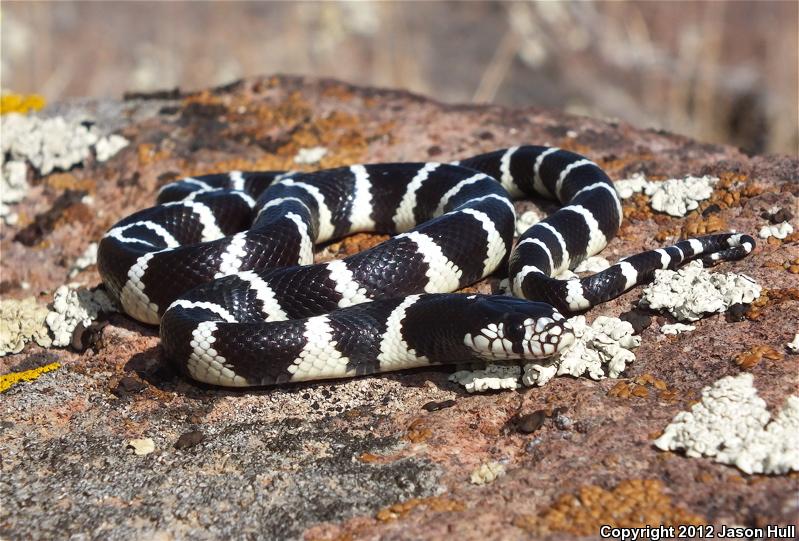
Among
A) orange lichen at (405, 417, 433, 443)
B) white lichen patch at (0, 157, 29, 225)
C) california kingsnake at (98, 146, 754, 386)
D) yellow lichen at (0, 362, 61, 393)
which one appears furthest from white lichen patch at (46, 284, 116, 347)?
orange lichen at (405, 417, 433, 443)

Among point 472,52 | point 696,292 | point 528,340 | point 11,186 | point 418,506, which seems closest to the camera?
point 418,506

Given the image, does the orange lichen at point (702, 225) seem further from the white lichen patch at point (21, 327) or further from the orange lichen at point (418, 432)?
the white lichen patch at point (21, 327)

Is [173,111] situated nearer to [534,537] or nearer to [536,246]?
[536,246]

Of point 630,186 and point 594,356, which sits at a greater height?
point 630,186

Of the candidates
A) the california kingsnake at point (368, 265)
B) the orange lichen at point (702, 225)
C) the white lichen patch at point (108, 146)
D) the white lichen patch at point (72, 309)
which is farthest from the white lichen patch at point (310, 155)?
the orange lichen at point (702, 225)

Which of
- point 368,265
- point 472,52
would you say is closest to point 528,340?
point 368,265

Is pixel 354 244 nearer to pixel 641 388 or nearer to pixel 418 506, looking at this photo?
pixel 641 388

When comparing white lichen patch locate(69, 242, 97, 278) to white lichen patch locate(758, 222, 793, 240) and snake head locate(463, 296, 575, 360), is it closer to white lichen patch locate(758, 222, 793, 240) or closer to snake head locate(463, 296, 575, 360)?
snake head locate(463, 296, 575, 360)
